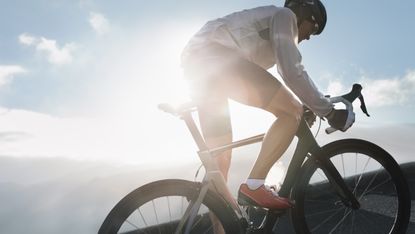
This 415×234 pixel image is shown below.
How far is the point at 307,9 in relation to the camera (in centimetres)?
366

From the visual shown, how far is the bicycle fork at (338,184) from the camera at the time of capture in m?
3.75

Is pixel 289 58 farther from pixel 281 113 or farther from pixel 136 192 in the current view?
pixel 136 192

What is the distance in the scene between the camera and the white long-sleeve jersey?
3.28 meters

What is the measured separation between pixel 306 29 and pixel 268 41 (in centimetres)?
38

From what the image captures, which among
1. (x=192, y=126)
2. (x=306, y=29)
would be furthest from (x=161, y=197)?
(x=306, y=29)

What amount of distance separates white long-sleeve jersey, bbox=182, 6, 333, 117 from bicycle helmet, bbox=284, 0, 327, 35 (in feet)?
0.86

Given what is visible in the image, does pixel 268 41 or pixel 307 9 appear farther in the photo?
pixel 307 9

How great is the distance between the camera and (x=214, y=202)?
126 inches

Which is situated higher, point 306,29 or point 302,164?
point 306,29

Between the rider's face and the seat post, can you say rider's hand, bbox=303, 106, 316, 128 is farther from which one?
the seat post

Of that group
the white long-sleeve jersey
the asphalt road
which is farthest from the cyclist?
the asphalt road

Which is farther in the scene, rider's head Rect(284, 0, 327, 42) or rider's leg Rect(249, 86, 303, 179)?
rider's head Rect(284, 0, 327, 42)

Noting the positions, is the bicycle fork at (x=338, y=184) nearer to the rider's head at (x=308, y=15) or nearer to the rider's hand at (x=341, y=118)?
the rider's hand at (x=341, y=118)

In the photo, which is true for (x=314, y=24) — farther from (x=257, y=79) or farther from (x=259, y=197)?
(x=259, y=197)
